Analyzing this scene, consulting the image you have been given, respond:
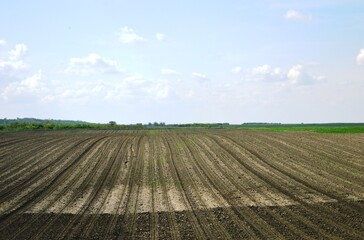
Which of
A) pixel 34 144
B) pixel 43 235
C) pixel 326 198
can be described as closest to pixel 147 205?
pixel 43 235

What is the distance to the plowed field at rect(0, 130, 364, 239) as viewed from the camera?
15.1 m

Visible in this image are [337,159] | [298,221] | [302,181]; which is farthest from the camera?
[337,159]

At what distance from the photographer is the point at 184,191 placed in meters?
21.4

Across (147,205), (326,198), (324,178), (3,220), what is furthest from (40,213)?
(324,178)

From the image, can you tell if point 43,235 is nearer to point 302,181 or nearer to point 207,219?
point 207,219

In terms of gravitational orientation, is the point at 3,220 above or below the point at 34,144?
below

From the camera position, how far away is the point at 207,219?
16.2 m

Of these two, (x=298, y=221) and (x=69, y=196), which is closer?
(x=298, y=221)

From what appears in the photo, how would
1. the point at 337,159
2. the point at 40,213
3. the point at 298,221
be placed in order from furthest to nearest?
the point at 337,159, the point at 40,213, the point at 298,221

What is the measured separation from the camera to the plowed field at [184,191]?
15078 millimetres

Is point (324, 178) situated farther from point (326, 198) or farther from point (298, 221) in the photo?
point (298, 221)

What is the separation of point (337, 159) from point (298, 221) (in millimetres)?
14294

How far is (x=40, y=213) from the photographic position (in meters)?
17.5

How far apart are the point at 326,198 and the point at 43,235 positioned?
12.3m
